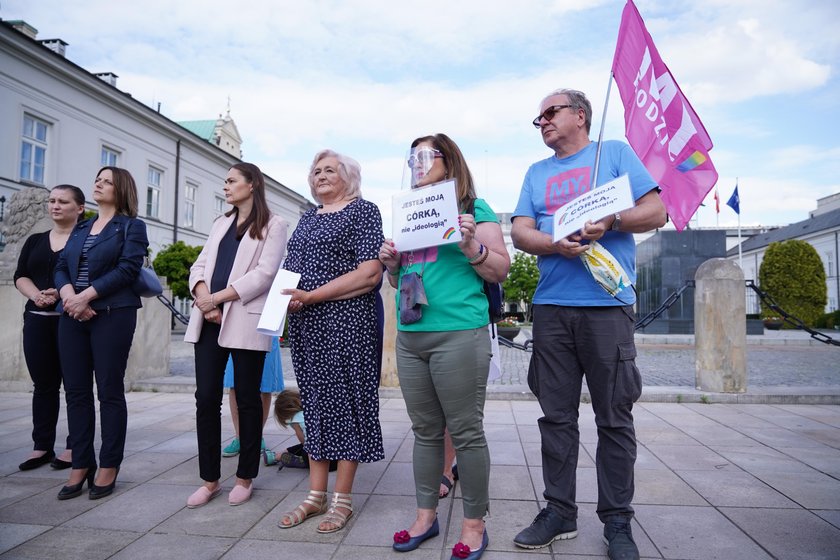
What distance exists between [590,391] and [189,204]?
121 ft

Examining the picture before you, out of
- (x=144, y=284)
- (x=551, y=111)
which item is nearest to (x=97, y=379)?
(x=144, y=284)

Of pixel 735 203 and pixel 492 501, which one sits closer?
pixel 492 501

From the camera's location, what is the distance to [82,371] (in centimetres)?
353

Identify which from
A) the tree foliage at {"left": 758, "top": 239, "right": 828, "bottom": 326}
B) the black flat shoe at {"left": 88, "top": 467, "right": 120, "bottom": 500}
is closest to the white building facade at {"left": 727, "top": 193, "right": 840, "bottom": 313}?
the tree foliage at {"left": 758, "top": 239, "right": 828, "bottom": 326}

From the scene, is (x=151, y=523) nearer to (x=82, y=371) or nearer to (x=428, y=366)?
(x=82, y=371)

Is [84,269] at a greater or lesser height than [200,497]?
greater

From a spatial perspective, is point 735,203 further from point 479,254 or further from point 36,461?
point 36,461

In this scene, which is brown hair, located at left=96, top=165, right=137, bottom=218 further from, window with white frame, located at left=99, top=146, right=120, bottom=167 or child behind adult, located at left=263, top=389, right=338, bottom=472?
window with white frame, located at left=99, top=146, right=120, bottom=167

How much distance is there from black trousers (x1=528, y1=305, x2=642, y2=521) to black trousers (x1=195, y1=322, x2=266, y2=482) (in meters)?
1.67

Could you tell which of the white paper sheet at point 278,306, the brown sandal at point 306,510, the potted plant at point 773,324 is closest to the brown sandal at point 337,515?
the brown sandal at point 306,510

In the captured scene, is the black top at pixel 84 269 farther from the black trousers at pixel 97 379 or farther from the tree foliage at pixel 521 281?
the tree foliage at pixel 521 281

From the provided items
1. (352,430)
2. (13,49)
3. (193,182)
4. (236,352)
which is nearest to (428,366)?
(352,430)

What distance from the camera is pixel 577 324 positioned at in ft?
9.02

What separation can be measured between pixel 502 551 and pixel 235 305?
2000 mm
